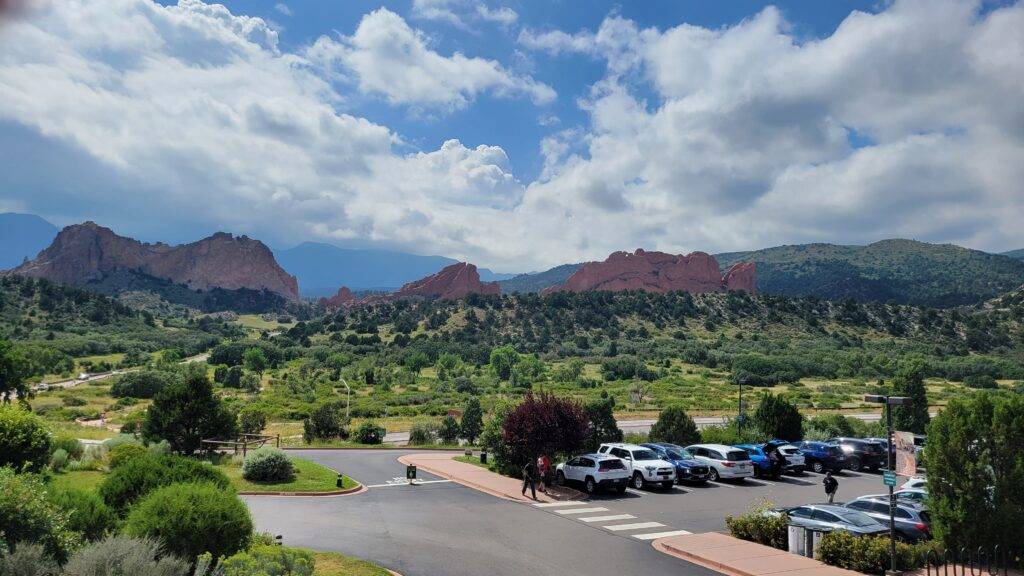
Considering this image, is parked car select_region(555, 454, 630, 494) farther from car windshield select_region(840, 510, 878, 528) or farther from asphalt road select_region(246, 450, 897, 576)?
car windshield select_region(840, 510, 878, 528)

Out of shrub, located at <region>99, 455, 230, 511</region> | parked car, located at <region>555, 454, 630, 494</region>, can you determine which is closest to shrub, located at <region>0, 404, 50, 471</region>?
shrub, located at <region>99, 455, 230, 511</region>

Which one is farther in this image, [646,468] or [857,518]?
[646,468]

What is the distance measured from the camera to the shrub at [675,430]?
34.3m

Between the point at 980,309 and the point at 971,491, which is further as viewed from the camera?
the point at 980,309

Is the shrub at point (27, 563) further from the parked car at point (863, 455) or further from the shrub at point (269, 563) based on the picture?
the parked car at point (863, 455)

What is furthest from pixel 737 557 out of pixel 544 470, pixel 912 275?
pixel 912 275

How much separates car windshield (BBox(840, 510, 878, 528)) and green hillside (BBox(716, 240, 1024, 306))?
477ft

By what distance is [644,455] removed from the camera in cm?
2512

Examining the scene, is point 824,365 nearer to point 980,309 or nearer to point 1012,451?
point 980,309

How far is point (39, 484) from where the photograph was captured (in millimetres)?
10336

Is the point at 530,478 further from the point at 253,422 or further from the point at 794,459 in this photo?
the point at 253,422

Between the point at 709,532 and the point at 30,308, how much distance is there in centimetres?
12813

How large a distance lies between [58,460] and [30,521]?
15.8 meters

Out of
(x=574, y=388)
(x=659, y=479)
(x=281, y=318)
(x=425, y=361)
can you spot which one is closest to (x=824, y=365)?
(x=574, y=388)
